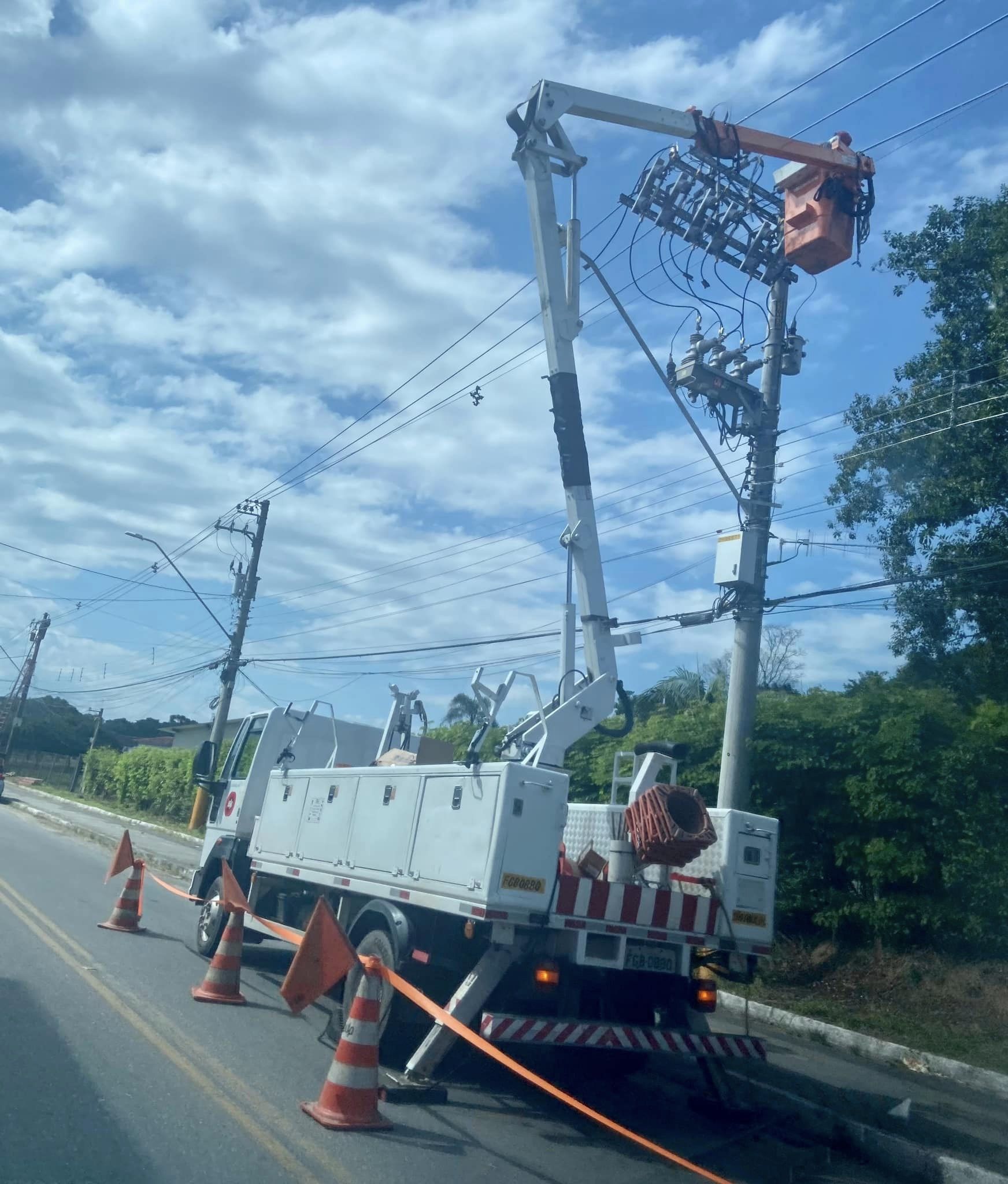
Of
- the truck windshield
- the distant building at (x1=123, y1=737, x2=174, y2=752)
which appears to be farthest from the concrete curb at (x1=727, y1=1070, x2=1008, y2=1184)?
the distant building at (x1=123, y1=737, x2=174, y2=752)

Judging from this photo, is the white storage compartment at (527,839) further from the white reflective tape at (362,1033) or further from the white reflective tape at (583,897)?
the white reflective tape at (362,1033)

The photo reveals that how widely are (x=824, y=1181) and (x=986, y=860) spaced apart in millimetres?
6096

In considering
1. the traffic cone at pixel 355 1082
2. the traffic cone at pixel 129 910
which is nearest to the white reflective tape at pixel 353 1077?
the traffic cone at pixel 355 1082

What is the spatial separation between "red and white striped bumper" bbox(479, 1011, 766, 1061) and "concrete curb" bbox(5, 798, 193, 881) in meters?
15.4

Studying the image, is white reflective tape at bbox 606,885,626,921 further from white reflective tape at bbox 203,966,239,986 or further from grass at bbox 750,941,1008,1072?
grass at bbox 750,941,1008,1072

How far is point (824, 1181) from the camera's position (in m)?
6.41

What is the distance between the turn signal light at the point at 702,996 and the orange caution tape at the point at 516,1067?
0.91m

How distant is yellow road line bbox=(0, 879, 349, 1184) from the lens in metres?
5.50

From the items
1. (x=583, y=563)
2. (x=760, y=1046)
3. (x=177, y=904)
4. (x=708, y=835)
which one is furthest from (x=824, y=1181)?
(x=177, y=904)

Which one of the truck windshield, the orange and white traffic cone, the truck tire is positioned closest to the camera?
the orange and white traffic cone

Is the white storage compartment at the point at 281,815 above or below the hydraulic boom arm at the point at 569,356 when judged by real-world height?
below

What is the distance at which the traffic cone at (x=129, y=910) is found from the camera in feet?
40.7

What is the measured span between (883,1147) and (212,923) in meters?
6.90

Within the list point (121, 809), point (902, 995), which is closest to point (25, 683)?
point (121, 809)
